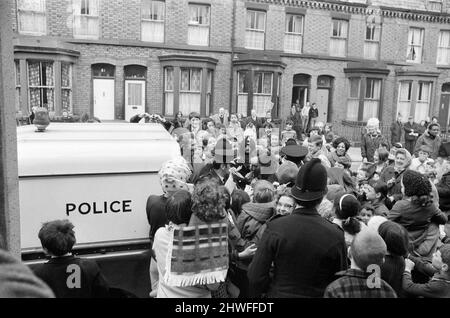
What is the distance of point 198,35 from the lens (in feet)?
60.1

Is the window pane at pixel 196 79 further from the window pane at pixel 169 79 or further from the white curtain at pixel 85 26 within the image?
the white curtain at pixel 85 26

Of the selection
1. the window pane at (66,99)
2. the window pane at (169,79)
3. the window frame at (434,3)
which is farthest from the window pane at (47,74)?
the window frame at (434,3)

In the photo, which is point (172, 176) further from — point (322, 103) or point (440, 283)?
point (322, 103)

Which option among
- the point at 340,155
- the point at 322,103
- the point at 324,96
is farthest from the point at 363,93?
the point at 340,155

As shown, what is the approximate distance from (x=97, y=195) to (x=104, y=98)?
15.1 m

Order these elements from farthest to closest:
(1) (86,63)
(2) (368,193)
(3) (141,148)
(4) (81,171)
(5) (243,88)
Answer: (5) (243,88) → (1) (86,63) → (2) (368,193) → (3) (141,148) → (4) (81,171)

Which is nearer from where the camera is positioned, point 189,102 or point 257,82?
point 189,102

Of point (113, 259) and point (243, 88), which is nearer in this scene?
point (113, 259)

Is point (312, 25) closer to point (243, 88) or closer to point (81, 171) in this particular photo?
point (243, 88)

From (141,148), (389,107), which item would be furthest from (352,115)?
(141,148)

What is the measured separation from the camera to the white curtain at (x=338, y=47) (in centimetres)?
2044
